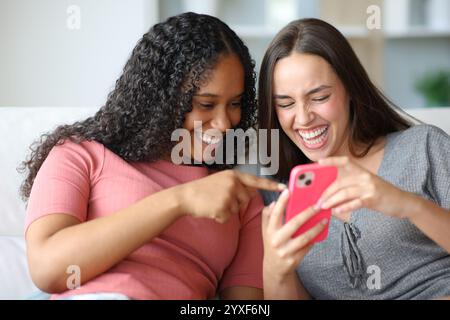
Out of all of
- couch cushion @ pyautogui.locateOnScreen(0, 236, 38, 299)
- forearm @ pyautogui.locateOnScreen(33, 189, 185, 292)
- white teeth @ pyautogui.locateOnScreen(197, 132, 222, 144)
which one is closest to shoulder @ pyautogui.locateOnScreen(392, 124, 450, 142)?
white teeth @ pyautogui.locateOnScreen(197, 132, 222, 144)

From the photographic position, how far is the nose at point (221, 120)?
4.48 feet

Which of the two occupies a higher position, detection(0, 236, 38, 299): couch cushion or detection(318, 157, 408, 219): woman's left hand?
detection(318, 157, 408, 219): woman's left hand

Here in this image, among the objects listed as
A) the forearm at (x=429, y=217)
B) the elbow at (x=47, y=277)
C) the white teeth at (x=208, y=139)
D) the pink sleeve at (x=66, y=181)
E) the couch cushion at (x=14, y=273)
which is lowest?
the couch cushion at (x=14, y=273)

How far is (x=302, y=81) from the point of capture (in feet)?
4.82

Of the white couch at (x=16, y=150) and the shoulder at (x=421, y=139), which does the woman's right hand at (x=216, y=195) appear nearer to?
the shoulder at (x=421, y=139)

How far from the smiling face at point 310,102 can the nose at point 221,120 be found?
0.18 meters

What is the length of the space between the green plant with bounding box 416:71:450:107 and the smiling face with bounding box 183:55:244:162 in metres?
2.35

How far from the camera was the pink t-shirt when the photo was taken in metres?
1.24

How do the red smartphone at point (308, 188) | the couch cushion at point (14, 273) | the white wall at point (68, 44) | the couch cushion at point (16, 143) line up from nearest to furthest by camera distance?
1. the red smartphone at point (308, 188)
2. the couch cushion at point (14, 273)
3. the couch cushion at point (16, 143)
4. the white wall at point (68, 44)

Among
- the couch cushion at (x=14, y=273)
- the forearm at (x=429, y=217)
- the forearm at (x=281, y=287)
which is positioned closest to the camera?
the forearm at (x=429, y=217)

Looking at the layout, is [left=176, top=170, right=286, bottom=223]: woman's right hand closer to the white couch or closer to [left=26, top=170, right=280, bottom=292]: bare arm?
[left=26, top=170, right=280, bottom=292]: bare arm

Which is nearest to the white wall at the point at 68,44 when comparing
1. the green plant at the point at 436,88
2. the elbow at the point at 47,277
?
the green plant at the point at 436,88

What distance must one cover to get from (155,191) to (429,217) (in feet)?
1.79

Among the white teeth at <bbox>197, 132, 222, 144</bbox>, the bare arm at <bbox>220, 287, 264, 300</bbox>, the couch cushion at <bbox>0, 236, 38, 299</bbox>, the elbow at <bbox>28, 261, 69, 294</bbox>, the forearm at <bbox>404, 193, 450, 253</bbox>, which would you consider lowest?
the couch cushion at <bbox>0, 236, 38, 299</bbox>
